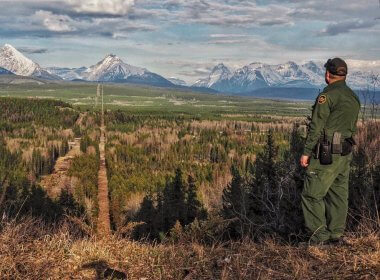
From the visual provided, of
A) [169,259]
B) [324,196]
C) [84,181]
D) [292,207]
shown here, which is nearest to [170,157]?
[84,181]

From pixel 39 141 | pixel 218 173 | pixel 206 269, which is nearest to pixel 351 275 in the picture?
pixel 206 269

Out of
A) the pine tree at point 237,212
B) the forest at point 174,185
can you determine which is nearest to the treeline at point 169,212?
the forest at point 174,185

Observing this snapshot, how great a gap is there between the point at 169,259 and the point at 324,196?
135 inches

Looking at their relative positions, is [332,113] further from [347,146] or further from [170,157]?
[170,157]

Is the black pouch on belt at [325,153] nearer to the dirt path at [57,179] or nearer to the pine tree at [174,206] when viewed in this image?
the pine tree at [174,206]

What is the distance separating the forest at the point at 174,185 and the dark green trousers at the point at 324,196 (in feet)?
1.28

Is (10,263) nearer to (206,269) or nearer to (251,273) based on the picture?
(206,269)

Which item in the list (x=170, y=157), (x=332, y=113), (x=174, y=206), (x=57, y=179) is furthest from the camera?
(x=170, y=157)

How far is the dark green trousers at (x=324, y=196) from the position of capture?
8742 millimetres

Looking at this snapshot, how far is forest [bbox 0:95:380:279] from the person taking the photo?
9625 mm

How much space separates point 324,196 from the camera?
9164 millimetres

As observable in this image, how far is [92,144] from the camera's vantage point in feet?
471

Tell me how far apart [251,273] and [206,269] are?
2.33 ft

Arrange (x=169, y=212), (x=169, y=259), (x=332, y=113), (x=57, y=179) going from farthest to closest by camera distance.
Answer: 1. (x=57, y=179)
2. (x=169, y=212)
3. (x=332, y=113)
4. (x=169, y=259)
